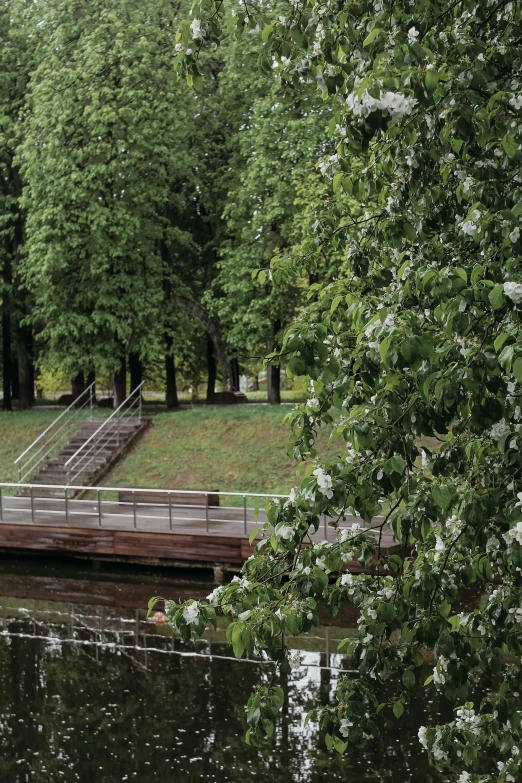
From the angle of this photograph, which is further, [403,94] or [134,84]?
[134,84]

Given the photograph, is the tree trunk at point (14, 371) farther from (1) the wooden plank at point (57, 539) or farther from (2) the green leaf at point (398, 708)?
(2) the green leaf at point (398, 708)

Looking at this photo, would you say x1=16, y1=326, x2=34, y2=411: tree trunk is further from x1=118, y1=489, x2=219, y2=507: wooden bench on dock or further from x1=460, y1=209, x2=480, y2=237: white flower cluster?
x1=460, y1=209, x2=480, y2=237: white flower cluster

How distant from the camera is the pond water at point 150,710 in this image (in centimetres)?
956

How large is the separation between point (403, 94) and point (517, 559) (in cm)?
174

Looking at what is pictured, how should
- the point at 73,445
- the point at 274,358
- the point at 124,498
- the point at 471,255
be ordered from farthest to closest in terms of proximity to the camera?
the point at 73,445
the point at 124,498
the point at 471,255
the point at 274,358

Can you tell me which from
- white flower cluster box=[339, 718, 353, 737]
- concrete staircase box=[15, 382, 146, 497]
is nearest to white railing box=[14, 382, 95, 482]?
concrete staircase box=[15, 382, 146, 497]

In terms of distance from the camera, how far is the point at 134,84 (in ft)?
96.7

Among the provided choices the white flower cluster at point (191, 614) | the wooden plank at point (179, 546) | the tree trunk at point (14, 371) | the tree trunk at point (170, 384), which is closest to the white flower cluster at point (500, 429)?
the white flower cluster at point (191, 614)

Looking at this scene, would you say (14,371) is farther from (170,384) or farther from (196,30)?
(196,30)

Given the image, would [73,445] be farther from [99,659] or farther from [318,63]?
[318,63]

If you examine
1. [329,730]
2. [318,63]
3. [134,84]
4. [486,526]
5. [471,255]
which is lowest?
[329,730]

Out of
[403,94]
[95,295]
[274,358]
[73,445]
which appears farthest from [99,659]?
[95,295]

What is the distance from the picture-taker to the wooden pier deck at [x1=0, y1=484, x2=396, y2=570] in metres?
17.4

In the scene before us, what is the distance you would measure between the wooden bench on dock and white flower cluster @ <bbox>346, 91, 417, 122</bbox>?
15012 mm
